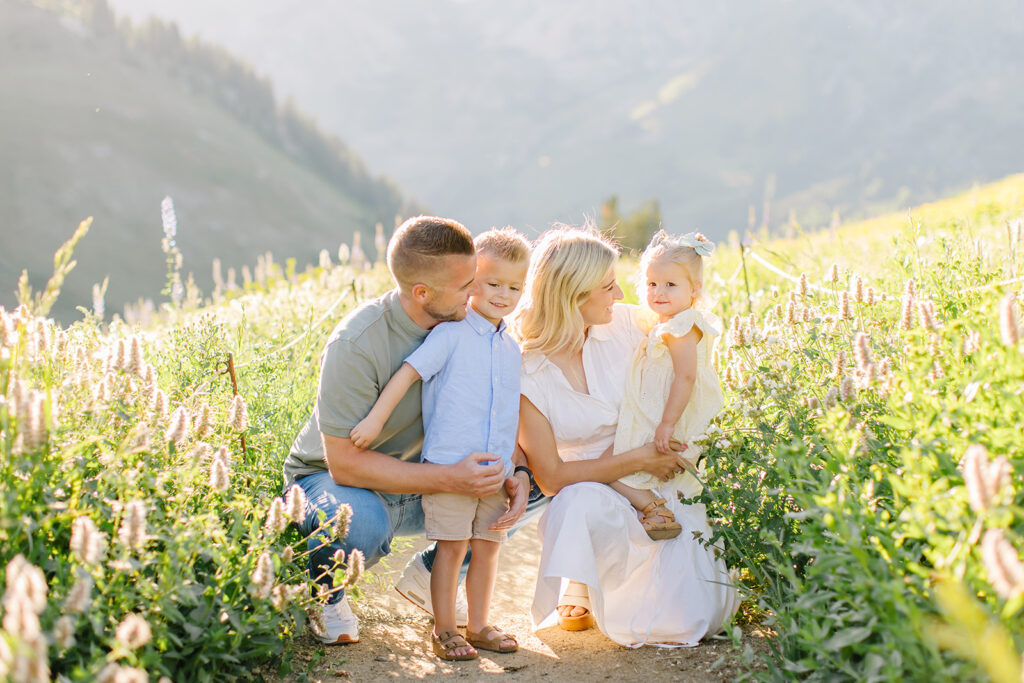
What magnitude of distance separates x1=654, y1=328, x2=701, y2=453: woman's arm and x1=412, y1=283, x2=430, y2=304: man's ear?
0.97 m

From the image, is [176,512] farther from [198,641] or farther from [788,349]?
[788,349]

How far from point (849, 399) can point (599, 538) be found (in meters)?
1.15

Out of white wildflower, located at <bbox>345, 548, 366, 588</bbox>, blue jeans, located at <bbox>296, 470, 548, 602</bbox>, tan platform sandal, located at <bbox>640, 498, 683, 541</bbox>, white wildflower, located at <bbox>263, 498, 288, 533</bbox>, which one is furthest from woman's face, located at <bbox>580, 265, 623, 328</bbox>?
white wildflower, located at <bbox>263, 498, 288, 533</bbox>

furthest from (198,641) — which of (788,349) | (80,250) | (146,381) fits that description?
(80,250)

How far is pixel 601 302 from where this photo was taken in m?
3.56

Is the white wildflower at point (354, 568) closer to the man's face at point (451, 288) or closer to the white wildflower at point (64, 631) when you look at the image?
the white wildflower at point (64, 631)

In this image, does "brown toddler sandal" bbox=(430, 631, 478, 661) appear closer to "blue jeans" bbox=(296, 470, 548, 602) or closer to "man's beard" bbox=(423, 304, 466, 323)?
"blue jeans" bbox=(296, 470, 548, 602)

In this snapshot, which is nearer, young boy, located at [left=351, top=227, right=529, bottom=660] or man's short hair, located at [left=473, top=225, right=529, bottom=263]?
young boy, located at [left=351, top=227, right=529, bottom=660]

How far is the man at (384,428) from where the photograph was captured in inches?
118

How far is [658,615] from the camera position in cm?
316

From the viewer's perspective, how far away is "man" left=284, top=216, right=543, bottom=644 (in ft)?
9.84

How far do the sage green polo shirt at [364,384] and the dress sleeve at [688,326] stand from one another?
3.05ft

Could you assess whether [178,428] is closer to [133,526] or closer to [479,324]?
[133,526]

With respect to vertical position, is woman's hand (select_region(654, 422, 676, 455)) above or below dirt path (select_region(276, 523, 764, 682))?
above
